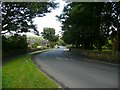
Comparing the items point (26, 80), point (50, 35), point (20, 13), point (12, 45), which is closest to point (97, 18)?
point (20, 13)

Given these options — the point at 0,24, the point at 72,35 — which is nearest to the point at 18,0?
the point at 0,24

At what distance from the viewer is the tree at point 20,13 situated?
36875mm

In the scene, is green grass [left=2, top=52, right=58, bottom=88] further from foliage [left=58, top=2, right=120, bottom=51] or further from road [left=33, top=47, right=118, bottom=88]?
foliage [left=58, top=2, right=120, bottom=51]

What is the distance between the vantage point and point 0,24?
37375 mm

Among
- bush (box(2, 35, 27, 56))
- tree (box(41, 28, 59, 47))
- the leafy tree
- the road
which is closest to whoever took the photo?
the road

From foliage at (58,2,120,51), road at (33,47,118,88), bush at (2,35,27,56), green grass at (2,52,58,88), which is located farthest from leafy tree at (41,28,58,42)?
green grass at (2,52,58,88)

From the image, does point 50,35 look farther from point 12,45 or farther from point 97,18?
point 97,18

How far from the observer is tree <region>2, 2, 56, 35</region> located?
3688cm

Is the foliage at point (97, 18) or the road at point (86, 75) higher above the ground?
the foliage at point (97, 18)

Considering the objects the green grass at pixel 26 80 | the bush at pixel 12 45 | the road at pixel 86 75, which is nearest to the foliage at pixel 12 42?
the bush at pixel 12 45

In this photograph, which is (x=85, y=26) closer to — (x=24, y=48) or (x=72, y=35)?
(x=72, y=35)

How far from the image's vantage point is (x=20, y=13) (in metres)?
39.5

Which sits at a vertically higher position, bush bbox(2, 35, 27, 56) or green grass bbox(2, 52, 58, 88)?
bush bbox(2, 35, 27, 56)

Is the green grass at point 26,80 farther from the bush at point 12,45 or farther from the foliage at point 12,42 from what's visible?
the foliage at point 12,42
